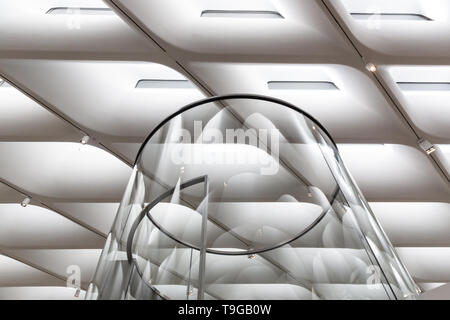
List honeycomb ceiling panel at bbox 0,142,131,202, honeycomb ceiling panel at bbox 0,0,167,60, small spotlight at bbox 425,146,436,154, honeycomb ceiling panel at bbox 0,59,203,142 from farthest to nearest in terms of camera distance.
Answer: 1. honeycomb ceiling panel at bbox 0,142,131,202
2. small spotlight at bbox 425,146,436,154
3. honeycomb ceiling panel at bbox 0,59,203,142
4. honeycomb ceiling panel at bbox 0,0,167,60

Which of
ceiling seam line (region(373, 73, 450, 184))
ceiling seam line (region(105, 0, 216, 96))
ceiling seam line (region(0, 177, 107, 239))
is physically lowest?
ceiling seam line (region(373, 73, 450, 184))

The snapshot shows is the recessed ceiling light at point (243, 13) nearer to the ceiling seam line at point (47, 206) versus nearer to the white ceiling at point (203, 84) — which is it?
the white ceiling at point (203, 84)

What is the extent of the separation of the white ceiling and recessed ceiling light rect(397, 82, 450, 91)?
0.14 meters

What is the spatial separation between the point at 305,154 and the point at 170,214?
26.8 inches

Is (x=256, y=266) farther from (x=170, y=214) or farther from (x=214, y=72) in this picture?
(x=214, y=72)

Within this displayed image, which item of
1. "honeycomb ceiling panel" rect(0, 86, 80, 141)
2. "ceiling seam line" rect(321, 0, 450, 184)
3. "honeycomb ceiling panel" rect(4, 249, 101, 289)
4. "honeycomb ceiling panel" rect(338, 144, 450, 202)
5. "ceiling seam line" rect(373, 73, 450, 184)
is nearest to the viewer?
"ceiling seam line" rect(321, 0, 450, 184)

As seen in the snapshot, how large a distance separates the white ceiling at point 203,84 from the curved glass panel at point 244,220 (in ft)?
16.8

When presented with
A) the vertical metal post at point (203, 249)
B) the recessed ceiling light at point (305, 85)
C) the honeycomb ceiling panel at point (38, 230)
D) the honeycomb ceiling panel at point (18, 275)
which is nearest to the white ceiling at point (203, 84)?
the recessed ceiling light at point (305, 85)

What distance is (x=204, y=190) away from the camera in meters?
2.67

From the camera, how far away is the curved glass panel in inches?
96.3

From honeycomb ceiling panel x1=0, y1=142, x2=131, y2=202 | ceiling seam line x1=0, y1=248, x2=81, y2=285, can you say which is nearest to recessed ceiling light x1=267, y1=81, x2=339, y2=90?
A: honeycomb ceiling panel x1=0, y1=142, x2=131, y2=202

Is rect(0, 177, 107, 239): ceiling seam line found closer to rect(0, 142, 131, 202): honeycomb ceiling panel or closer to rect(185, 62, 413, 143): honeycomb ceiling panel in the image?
rect(0, 142, 131, 202): honeycomb ceiling panel

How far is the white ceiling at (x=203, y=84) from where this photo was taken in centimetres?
834

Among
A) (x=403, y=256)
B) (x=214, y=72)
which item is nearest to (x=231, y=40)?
(x=214, y=72)
